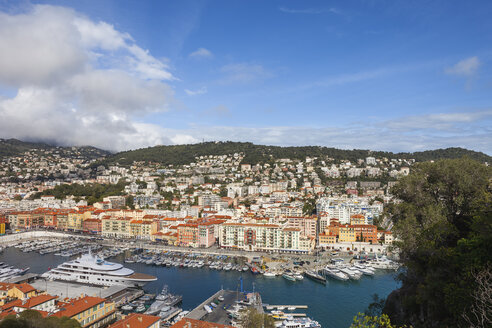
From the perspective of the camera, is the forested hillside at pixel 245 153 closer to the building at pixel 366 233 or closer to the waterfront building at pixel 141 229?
the waterfront building at pixel 141 229

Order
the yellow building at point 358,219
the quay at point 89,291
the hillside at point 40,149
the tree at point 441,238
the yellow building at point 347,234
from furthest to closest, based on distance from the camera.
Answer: the hillside at point 40,149 → the yellow building at point 358,219 → the yellow building at point 347,234 → the quay at point 89,291 → the tree at point 441,238

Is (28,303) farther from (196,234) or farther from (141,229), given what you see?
(141,229)

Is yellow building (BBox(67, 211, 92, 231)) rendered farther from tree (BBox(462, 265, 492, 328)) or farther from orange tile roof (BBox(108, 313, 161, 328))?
tree (BBox(462, 265, 492, 328))

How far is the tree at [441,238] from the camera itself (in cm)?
509

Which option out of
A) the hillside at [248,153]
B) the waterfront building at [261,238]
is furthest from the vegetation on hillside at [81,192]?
the waterfront building at [261,238]

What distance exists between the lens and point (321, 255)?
22766mm

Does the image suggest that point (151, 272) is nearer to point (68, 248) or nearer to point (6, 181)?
point (68, 248)

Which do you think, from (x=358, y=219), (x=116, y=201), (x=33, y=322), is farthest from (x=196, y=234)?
(x=116, y=201)

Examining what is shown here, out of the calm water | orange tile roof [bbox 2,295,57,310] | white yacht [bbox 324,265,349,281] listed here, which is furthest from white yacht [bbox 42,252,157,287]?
white yacht [bbox 324,265,349,281]

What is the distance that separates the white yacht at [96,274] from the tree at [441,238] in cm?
1120

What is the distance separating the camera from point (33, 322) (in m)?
7.59

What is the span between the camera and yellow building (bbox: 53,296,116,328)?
10.2m

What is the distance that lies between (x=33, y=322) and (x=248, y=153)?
61214mm

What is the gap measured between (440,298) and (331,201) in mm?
29686
